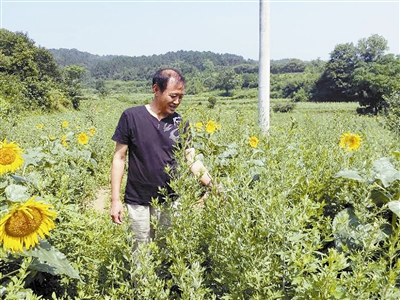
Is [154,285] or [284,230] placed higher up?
[284,230]

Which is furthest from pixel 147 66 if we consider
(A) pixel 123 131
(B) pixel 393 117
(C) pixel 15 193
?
(C) pixel 15 193

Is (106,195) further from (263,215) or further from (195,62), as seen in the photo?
(195,62)

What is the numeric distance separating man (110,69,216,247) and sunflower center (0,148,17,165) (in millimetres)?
614

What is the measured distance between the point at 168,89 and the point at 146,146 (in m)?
0.39

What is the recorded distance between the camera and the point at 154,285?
1877 mm

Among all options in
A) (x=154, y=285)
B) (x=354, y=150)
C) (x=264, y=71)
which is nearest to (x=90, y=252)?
(x=154, y=285)

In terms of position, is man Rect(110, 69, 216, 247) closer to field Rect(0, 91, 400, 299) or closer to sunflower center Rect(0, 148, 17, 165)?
field Rect(0, 91, 400, 299)

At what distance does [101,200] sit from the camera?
18.4 ft

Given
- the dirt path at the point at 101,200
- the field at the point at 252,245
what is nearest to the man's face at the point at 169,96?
the field at the point at 252,245

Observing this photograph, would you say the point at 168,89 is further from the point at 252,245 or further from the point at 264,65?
the point at 264,65

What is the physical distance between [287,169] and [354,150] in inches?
45.9

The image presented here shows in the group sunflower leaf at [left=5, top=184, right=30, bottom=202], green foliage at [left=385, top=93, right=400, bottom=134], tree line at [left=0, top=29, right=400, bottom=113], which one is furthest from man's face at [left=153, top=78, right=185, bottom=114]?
tree line at [left=0, top=29, right=400, bottom=113]

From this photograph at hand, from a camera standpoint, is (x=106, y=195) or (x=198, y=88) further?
(x=198, y=88)

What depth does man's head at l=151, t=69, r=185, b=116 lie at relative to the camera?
247 cm
